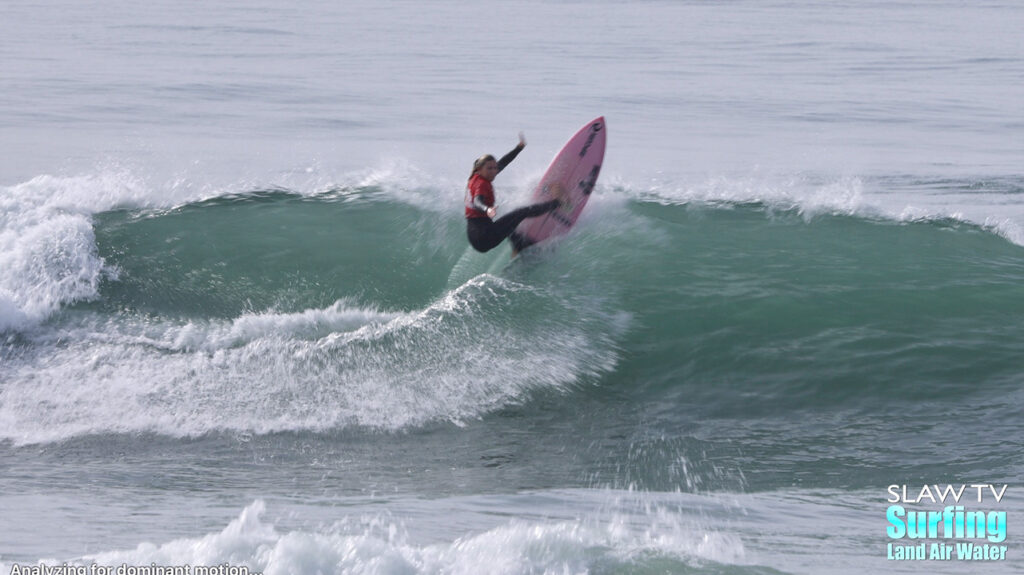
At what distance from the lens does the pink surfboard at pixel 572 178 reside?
8.86 meters

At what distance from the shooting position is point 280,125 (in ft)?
55.6

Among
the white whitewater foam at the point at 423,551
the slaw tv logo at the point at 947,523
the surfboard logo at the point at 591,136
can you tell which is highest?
the surfboard logo at the point at 591,136

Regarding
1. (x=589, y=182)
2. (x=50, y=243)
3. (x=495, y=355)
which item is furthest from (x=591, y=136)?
(x=50, y=243)

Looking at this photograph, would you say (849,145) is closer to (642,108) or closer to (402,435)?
(642,108)

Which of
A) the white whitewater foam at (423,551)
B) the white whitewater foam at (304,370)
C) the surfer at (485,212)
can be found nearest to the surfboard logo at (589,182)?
the surfer at (485,212)

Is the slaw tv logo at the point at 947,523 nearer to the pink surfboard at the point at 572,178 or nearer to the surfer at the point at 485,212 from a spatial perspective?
the surfer at the point at 485,212

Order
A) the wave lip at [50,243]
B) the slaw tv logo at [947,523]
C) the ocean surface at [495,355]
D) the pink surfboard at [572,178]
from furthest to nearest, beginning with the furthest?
the pink surfboard at [572,178] < the wave lip at [50,243] < the ocean surface at [495,355] < the slaw tv logo at [947,523]

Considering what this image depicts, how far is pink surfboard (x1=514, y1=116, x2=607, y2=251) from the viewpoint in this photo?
8859 mm

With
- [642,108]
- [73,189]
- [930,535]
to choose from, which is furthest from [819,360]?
[642,108]

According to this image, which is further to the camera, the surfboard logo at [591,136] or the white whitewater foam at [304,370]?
the surfboard logo at [591,136]

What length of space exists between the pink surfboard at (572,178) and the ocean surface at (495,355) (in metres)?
0.25

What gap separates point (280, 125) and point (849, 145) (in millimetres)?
9311

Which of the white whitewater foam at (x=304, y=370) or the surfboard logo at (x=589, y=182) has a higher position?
the surfboard logo at (x=589, y=182)

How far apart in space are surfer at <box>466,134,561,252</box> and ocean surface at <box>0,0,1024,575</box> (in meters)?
0.33
